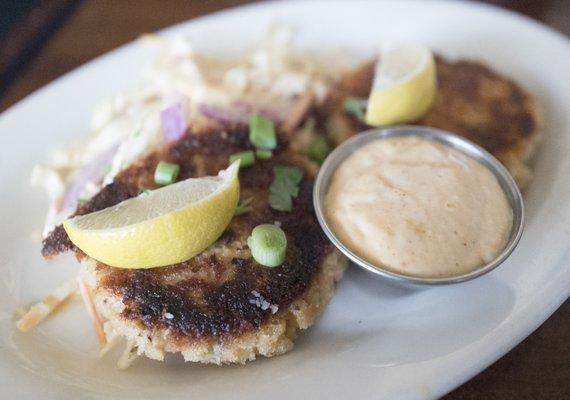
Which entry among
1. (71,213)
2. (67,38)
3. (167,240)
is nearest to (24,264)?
(71,213)

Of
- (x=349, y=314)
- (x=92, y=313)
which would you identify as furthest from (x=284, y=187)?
(x=92, y=313)

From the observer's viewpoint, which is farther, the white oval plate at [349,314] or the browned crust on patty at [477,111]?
the browned crust on patty at [477,111]

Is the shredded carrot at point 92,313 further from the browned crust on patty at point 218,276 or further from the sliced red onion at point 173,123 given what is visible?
the sliced red onion at point 173,123

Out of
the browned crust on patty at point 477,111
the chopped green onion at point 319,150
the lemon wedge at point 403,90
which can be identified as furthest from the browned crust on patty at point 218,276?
the browned crust on patty at point 477,111

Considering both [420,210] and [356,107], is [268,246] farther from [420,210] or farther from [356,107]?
[356,107]

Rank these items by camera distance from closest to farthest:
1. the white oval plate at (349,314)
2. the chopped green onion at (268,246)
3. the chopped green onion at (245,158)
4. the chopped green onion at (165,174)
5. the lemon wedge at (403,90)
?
1. the white oval plate at (349,314)
2. the chopped green onion at (268,246)
3. the chopped green onion at (165,174)
4. the chopped green onion at (245,158)
5. the lemon wedge at (403,90)

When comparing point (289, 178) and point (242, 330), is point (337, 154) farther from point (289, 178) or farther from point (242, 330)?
point (242, 330)
